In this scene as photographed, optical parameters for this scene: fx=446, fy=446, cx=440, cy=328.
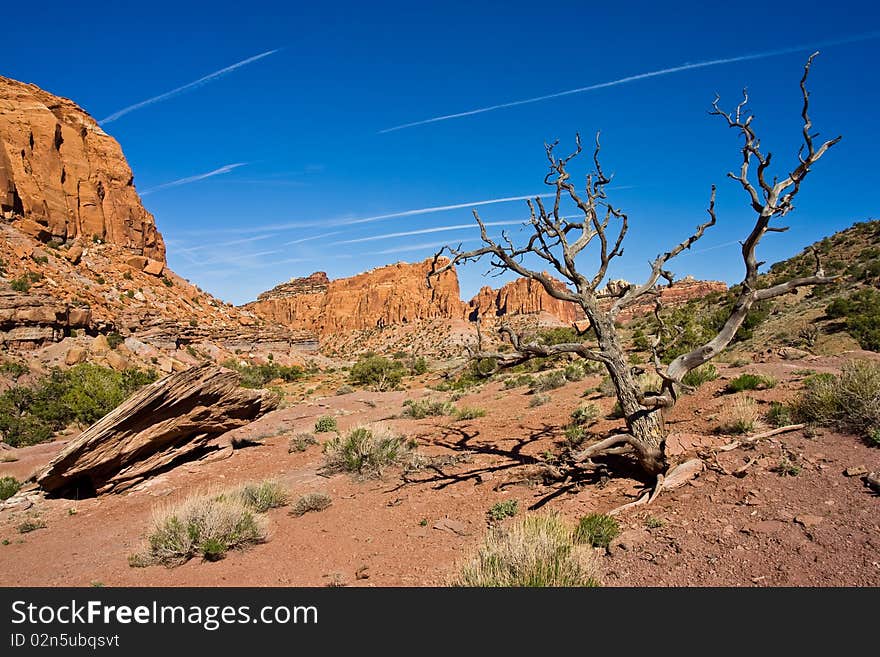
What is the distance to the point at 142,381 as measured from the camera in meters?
22.5

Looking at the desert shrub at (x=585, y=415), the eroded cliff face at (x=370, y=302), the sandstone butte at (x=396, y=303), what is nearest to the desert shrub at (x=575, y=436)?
the desert shrub at (x=585, y=415)

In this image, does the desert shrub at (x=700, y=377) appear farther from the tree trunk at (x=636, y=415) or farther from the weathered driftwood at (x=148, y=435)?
the weathered driftwood at (x=148, y=435)

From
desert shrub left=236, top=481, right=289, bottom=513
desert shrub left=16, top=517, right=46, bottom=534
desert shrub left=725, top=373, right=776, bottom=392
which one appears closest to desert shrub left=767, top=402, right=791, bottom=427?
desert shrub left=725, top=373, right=776, bottom=392

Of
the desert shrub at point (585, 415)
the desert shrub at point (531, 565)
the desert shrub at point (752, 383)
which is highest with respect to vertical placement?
the desert shrub at point (752, 383)

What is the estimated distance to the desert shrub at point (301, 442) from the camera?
11.6 m

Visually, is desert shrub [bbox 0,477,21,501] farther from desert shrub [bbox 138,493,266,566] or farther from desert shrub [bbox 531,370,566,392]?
desert shrub [bbox 531,370,566,392]

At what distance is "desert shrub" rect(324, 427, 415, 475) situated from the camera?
30.3ft

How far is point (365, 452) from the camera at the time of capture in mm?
9312

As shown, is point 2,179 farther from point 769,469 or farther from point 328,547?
point 769,469

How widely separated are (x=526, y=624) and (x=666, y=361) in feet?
55.3

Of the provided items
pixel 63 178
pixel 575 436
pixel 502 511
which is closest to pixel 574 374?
pixel 575 436

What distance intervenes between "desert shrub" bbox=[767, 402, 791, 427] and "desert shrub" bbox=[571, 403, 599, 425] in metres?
3.37

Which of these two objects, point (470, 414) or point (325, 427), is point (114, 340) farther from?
point (470, 414)

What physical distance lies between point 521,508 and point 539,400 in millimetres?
6845
